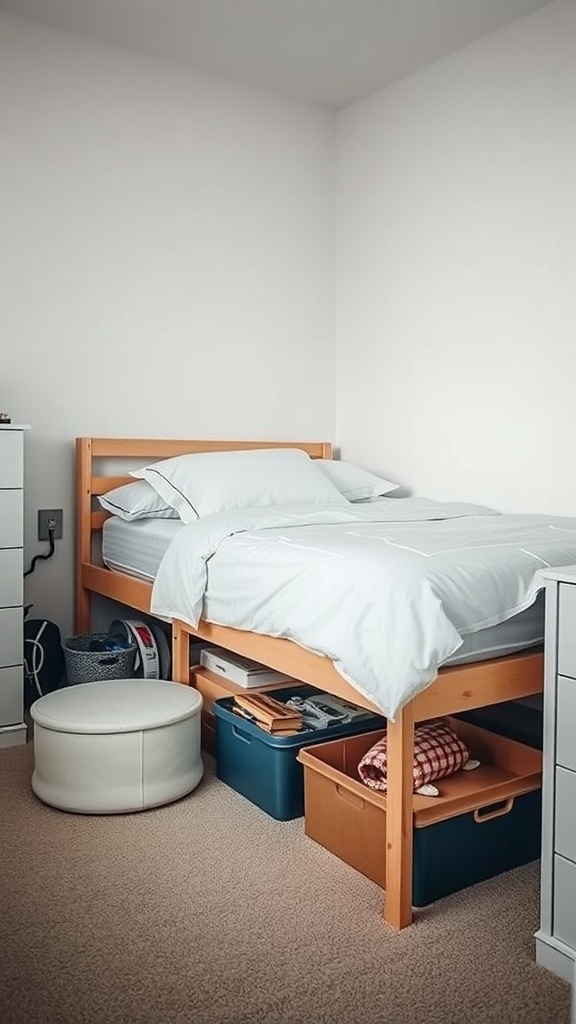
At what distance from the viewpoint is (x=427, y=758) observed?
1.93m

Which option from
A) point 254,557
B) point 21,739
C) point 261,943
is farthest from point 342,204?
point 261,943

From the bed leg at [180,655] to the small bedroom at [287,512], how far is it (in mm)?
15

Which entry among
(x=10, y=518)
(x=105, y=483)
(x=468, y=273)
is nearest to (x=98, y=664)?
(x=10, y=518)

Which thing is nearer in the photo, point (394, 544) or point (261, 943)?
point (261, 943)

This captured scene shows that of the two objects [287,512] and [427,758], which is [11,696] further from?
[427,758]

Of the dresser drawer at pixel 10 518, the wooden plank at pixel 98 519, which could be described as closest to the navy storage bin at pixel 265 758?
the dresser drawer at pixel 10 518

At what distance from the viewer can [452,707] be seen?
68.4 inches

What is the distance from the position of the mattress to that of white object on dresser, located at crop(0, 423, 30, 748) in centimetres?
41

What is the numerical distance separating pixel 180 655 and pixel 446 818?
118 cm

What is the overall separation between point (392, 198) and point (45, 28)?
1.49 m

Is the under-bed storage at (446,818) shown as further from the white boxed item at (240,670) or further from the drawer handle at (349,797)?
the white boxed item at (240,670)

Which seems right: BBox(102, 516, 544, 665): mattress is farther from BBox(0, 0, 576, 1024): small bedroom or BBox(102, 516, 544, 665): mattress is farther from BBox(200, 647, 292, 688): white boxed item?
BBox(200, 647, 292, 688): white boxed item

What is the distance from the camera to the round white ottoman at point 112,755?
210cm

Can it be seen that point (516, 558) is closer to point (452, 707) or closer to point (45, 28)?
point (452, 707)
